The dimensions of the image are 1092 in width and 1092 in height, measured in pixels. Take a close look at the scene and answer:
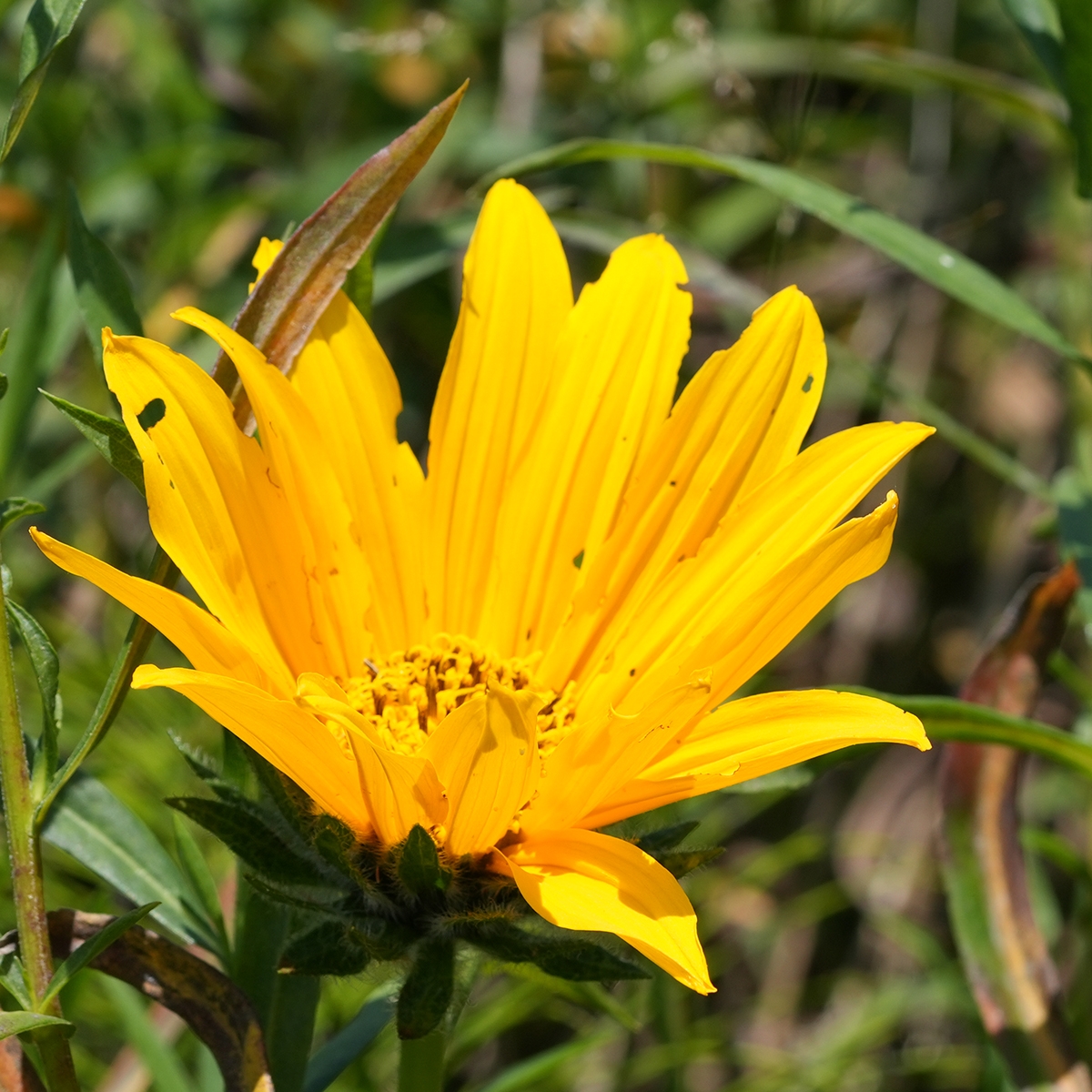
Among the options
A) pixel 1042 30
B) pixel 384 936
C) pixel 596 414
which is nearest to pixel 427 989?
pixel 384 936

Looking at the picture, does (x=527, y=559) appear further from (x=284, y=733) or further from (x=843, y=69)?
(x=843, y=69)

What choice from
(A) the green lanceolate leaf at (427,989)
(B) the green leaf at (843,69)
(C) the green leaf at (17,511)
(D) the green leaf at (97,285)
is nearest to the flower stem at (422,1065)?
(A) the green lanceolate leaf at (427,989)

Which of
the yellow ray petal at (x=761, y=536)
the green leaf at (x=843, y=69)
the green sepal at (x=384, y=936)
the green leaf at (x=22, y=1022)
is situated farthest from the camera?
the green leaf at (x=843, y=69)

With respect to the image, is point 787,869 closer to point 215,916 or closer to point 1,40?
point 215,916

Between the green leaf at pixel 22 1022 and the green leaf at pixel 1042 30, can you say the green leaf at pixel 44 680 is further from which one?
the green leaf at pixel 1042 30

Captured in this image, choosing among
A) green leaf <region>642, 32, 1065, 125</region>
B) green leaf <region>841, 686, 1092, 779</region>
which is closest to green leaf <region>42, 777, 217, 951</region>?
green leaf <region>841, 686, 1092, 779</region>

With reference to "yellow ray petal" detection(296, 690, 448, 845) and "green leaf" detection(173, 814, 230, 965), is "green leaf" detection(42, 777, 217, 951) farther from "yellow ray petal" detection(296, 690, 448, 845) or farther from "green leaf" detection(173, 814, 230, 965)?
"yellow ray petal" detection(296, 690, 448, 845)
